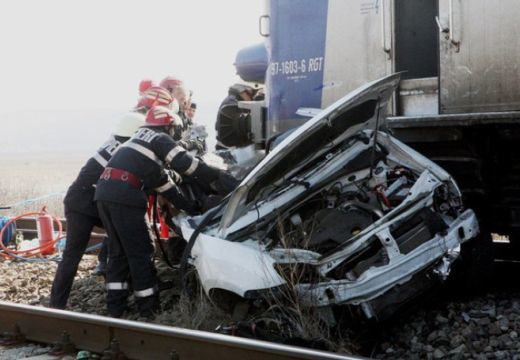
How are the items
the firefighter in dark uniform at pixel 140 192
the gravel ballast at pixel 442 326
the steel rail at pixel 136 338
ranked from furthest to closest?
the firefighter in dark uniform at pixel 140 192, the gravel ballast at pixel 442 326, the steel rail at pixel 136 338

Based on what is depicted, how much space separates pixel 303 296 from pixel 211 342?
0.86m

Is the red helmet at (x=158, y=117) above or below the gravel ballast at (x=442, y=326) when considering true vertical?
above

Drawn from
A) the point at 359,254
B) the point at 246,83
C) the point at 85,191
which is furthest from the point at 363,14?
the point at 246,83

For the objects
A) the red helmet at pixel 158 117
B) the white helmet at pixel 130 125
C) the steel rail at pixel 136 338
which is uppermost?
the red helmet at pixel 158 117

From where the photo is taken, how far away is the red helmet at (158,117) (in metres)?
6.50

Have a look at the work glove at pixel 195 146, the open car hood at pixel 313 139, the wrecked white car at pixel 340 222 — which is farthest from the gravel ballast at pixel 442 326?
the work glove at pixel 195 146

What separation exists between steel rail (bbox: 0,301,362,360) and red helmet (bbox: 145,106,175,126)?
6.00 ft

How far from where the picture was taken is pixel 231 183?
21.3ft

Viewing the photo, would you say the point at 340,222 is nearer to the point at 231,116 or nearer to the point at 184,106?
the point at 184,106

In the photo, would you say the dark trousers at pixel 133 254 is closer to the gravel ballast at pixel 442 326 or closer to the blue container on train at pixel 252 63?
the gravel ballast at pixel 442 326

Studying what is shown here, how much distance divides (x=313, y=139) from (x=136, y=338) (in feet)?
5.73

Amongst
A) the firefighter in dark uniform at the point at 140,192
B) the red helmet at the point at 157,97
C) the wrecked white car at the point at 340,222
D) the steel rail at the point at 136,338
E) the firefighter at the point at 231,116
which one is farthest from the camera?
the firefighter at the point at 231,116

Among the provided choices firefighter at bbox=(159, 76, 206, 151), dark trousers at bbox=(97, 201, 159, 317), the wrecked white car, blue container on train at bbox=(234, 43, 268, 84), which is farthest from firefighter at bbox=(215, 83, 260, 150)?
the wrecked white car

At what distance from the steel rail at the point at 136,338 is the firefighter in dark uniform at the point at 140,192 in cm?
Answer: 107
